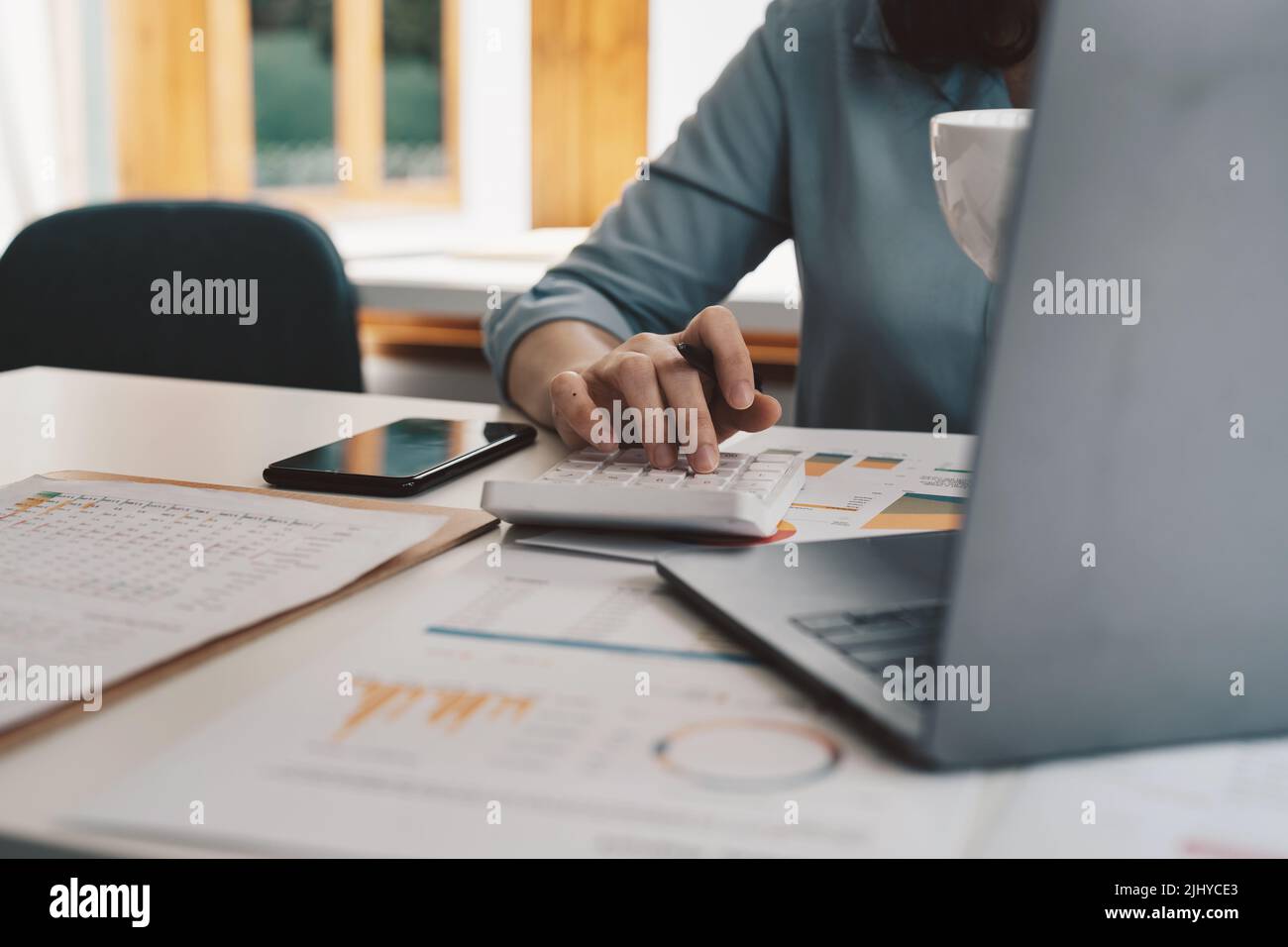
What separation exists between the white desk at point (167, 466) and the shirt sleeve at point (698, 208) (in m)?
0.20

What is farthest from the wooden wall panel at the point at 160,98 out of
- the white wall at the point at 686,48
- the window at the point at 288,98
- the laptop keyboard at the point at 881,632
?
the laptop keyboard at the point at 881,632

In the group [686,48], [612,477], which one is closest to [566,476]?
[612,477]

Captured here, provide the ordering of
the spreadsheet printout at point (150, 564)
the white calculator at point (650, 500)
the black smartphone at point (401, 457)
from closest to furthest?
the spreadsheet printout at point (150, 564)
the white calculator at point (650, 500)
the black smartphone at point (401, 457)

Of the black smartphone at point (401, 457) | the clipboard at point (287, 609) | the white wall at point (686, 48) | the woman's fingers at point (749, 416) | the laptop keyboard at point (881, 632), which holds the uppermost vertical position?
the white wall at point (686, 48)

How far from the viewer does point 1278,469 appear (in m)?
0.38

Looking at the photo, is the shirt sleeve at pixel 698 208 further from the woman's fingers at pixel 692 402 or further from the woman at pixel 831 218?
the woman's fingers at pixel 692 402

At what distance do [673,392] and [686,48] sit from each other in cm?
151

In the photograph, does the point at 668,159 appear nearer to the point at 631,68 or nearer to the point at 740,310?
the point at 740,310

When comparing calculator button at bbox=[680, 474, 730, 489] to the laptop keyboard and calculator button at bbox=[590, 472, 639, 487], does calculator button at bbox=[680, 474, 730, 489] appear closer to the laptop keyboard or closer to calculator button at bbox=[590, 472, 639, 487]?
calculator button at bbox=[590, 472, 639, 487]

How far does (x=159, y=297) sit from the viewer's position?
136 cm

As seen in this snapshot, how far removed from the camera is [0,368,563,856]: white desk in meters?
0.37

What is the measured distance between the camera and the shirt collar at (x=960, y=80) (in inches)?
42.1

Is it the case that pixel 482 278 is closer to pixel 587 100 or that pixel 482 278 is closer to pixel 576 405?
pixel 587 100

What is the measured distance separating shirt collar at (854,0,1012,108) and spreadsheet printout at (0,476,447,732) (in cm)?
67
